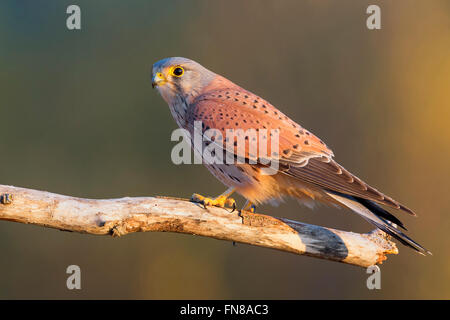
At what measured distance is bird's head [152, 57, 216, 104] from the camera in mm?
3283

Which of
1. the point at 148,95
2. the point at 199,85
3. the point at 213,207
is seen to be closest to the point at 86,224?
the point at 213,207

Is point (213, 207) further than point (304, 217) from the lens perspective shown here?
No

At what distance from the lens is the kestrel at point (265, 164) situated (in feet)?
9.34

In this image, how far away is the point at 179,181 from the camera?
17.7 feet

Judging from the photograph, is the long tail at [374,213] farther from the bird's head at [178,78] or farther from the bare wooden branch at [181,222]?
the bird's head at [178,78]

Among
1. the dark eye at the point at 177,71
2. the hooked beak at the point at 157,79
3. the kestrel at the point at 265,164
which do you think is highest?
the dark eye at the point at 177,71

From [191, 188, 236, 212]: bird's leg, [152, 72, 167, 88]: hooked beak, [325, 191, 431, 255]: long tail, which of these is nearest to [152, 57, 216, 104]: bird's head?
[152, 72, 167, 88]: hooked beak

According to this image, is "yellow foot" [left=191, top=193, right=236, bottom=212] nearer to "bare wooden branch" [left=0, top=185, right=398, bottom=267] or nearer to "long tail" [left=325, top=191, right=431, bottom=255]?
"bare wooden branch" [left=0, top=185, right=398, bottom=267]

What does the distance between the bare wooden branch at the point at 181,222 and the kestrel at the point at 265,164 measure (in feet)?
0.46

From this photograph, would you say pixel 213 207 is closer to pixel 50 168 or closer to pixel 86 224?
pixel 86 224

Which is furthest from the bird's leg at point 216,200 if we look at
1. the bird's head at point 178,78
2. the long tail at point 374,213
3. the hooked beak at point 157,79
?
the hooked beak at point 157,79

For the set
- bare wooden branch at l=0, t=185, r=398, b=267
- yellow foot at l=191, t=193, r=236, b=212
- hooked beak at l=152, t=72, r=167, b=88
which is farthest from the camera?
hooked beak at l=152, t=72, r=167, b=88

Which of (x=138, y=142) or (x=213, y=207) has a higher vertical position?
(x=138, y=142)

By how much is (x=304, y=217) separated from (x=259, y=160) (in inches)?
84.3
